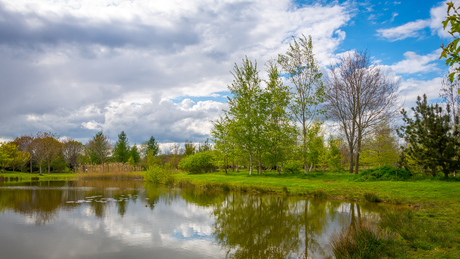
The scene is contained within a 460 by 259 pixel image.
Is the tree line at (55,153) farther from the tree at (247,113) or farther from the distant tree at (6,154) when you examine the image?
the tree at (247,113)

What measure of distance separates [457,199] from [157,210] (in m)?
14.2

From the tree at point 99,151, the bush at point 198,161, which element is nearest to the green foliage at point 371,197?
the bush at point 198,161

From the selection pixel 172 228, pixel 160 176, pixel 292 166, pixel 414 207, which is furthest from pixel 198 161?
pixel 414 207

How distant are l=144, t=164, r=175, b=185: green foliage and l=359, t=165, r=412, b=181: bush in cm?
1798

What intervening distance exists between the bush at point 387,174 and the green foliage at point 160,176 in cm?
1798

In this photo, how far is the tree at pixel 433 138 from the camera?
19594mm

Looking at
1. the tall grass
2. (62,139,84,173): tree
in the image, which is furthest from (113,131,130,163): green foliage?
the tall grass

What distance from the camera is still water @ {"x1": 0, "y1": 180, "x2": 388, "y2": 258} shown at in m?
7.46

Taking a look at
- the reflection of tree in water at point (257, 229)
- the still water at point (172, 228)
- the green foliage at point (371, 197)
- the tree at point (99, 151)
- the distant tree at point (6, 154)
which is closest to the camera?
the still water at point (172, 228)

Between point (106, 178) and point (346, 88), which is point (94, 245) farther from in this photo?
point (106, 178)

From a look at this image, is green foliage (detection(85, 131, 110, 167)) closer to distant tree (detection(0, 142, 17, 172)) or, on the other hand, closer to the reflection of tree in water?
distant tree (detection(0, 142, 17, 172))

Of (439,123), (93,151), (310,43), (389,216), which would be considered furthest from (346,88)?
(93,151)

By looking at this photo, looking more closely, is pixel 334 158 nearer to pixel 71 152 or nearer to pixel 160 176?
pixel 160 176

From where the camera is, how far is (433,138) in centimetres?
2008
